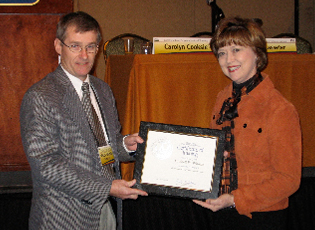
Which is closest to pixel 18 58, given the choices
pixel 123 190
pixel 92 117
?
pixel 92 117

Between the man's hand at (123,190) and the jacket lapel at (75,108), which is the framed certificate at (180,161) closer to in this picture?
the man's hand at (123,190)

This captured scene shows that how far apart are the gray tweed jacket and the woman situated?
1.78ft

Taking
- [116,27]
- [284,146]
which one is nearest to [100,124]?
[284,146]

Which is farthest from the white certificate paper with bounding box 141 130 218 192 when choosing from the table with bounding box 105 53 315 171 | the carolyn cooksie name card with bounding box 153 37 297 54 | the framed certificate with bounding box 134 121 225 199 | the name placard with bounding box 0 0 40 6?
the name placard with bounding box 0 0 40 6

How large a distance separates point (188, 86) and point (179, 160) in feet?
3.27

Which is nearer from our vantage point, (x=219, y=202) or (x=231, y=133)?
(x=219, y=202)

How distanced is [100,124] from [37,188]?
1.46ft

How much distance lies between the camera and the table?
2.26m

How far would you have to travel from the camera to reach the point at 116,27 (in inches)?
202

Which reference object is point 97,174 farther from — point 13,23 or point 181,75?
point 13,23

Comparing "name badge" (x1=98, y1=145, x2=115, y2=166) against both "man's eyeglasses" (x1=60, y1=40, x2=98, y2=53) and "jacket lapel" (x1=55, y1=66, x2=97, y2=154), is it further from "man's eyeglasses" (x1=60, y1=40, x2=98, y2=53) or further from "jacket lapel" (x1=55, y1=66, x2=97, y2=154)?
"man's eyeglasses" (x1=60, y1=40, x2=98, y2=53)

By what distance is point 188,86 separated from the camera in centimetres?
234

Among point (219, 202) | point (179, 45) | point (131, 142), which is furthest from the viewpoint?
point (179, 45)

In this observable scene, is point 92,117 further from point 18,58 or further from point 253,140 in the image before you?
point 18,58
